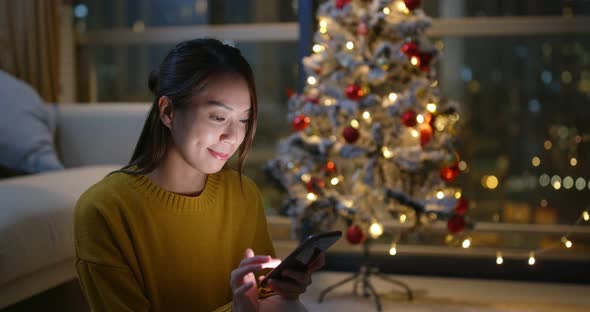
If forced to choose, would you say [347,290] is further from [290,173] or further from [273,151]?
[273,151]

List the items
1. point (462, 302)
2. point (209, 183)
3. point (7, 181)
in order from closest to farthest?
point (209, 183) < point (7, 181) < point (462, 302)

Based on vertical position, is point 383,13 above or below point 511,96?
above

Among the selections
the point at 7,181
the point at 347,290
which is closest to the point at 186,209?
the point at 7,181

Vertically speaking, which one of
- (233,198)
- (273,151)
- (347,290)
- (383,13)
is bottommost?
(347,290)

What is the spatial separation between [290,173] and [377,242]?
86cm

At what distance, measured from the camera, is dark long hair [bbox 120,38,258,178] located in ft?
3.97

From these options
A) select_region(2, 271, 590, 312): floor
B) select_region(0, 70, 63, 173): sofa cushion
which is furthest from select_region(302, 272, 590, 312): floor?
select_region(0, 70, 63, 173): sofa cushion

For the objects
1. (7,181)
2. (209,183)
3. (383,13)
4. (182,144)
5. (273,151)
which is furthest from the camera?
(273,151)

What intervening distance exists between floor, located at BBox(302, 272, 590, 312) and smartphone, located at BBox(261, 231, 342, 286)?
1557 millimetres

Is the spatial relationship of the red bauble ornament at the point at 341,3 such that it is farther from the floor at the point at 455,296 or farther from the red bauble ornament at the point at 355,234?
the floor at the point at 455,296

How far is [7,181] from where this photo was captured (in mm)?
2164

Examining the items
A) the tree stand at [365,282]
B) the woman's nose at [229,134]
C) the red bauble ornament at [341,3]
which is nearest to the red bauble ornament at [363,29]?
the red bauble ornament at [341,3]

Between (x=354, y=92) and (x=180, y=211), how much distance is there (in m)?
1.47

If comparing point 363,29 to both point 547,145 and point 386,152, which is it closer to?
point 386,152
